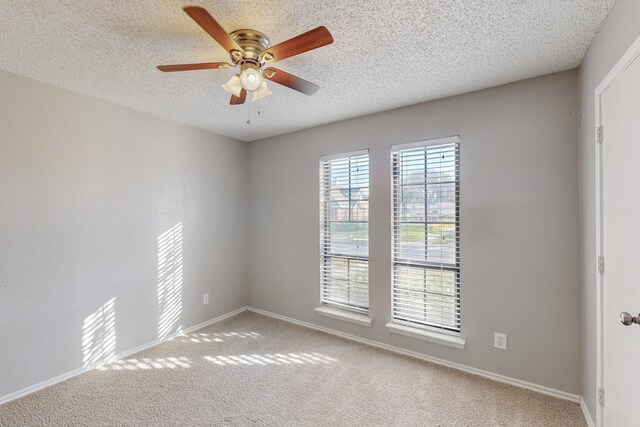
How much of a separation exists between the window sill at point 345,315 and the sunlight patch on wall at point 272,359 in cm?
51

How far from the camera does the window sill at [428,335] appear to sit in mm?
2498

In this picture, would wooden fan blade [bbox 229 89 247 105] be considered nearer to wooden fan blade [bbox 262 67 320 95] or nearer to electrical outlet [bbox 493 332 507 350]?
wooden fan blade [bbox 262 67 320 95]

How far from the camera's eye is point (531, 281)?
222 cm

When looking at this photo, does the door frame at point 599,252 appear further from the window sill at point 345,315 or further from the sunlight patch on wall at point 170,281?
the sunlight patch on wall at point 170,281

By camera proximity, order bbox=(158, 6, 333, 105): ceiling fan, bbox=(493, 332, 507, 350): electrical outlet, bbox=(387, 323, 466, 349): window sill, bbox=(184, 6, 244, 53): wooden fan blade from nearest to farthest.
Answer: bbox=(184, 6, 244, 53): wooden fan blade, bbox=(158, 6, 333, 105): ceiling fan, bbox=(493, 332, 507, 350): electrical outlet, bbox=(387, 323, 466, 349): window sill

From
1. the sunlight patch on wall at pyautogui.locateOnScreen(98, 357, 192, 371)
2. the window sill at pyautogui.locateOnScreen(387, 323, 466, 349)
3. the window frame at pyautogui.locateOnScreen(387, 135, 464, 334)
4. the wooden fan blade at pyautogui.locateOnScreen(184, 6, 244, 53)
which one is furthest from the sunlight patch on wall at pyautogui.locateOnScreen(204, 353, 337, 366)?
the wooden fan blade at pyautogui.locateOnScreen(184, 6, 244, 53)

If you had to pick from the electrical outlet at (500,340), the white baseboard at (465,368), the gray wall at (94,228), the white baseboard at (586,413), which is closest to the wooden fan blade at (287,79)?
the gray wall at (94,228)

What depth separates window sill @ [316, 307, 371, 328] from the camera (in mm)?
3041

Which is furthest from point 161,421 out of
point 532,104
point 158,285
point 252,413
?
point 532,104

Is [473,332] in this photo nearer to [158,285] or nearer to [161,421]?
[161,421]

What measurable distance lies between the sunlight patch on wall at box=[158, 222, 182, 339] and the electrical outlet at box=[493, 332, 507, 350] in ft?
10.5

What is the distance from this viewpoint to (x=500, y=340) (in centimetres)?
234

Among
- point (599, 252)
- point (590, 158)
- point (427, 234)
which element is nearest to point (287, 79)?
point (427, 234)

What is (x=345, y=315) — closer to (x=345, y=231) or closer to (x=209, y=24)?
(x=345, y=231)
